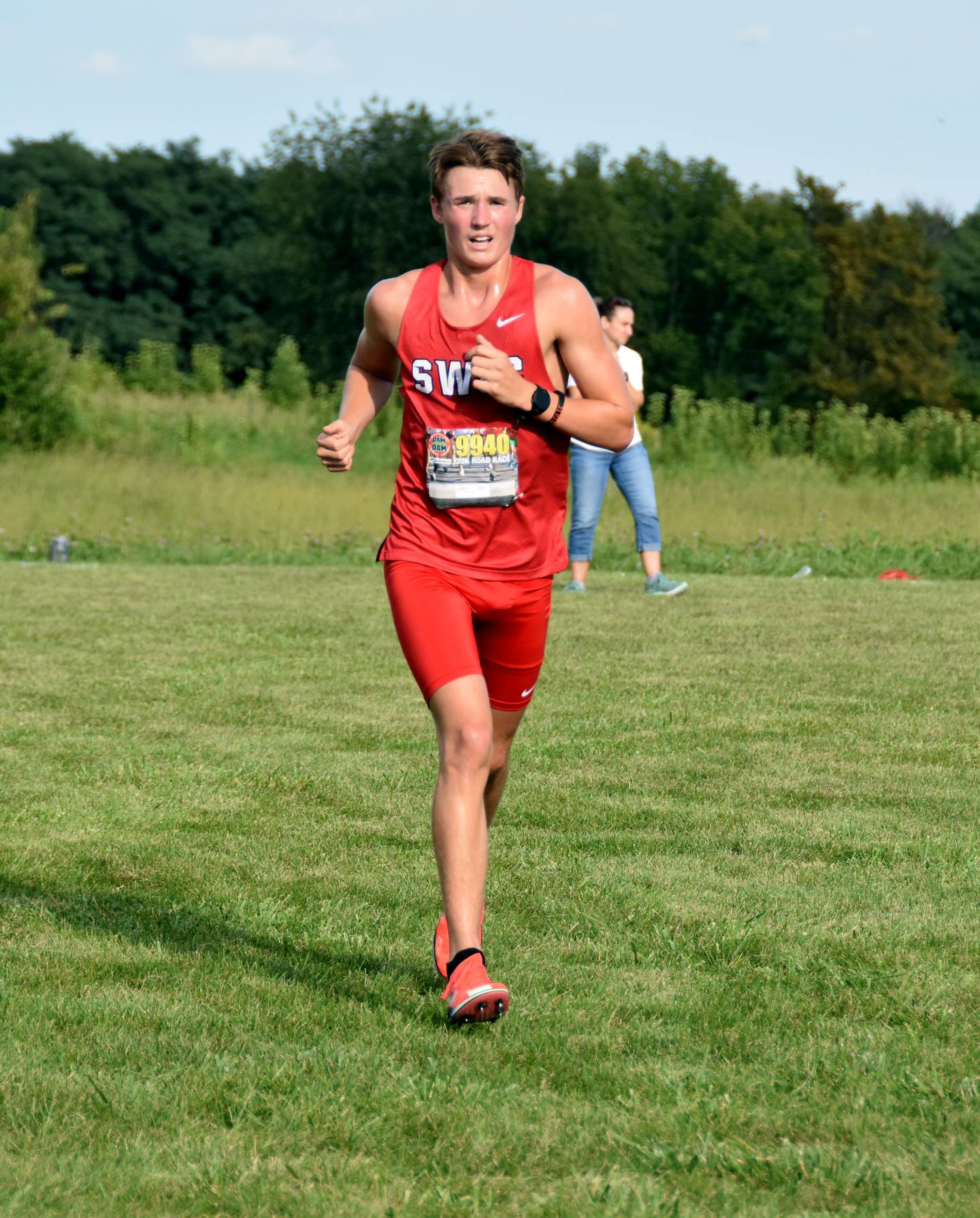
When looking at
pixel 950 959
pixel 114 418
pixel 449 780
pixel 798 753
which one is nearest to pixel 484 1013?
pixel 449 780

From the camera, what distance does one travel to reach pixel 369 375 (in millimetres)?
4621

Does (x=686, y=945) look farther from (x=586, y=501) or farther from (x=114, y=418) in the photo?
(x=114, y=418)

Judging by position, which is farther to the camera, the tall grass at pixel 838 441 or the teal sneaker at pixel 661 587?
the tall grass at pixel 838 441

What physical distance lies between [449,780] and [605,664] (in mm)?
5525

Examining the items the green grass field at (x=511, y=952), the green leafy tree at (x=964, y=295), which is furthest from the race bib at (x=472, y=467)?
the green leafy tree at (x=964, y=295)

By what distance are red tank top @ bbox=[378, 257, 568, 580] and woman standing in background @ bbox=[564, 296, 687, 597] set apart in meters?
7.85

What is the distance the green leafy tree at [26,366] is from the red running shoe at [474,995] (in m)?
21.5

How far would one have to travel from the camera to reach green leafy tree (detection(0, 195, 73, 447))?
23922 millimetres

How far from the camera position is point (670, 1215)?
2.86m

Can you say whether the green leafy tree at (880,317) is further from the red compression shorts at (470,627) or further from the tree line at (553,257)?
the red compression shorts at (470,627)

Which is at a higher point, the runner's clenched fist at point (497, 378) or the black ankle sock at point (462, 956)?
the runner's clenched fist at point (497, 378)

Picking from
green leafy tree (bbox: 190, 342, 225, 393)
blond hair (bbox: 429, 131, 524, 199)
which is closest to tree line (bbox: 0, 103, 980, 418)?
green leafy tree (bbox: 190, 342, 225, 393)

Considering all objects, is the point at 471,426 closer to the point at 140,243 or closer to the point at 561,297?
the point at 561,297

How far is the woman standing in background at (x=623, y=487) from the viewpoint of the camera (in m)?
12.3
